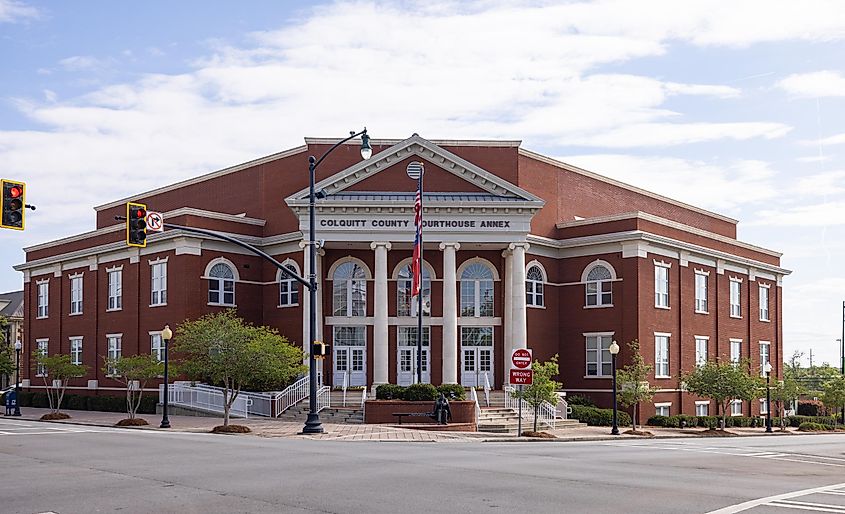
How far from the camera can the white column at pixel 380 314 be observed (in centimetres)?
4409

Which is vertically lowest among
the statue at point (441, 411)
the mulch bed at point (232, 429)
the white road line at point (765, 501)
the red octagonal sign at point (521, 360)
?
the mulch bed at point (232, 429)

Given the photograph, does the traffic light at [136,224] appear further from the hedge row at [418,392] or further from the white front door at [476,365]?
the white front door at [476,365]

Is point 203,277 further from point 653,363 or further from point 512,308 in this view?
point 653,363

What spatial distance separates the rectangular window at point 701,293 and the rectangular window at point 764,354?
27.9 ft

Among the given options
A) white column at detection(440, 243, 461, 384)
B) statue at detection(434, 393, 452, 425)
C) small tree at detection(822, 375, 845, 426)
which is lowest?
small tree at detection(822, 375, 845, 426)

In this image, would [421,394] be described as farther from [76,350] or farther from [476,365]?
[76,350]

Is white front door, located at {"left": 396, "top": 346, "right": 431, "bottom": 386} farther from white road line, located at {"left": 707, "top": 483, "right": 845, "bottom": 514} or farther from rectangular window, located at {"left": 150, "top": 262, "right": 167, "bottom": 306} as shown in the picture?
white road line, located at {"left": 707, "top": 483, "right": 845, "bottom": 514}

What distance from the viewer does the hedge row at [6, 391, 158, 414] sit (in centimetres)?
4722

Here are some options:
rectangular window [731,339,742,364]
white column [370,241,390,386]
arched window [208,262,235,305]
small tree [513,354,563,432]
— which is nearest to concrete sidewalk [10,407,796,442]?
small tree [513,354,563,432]

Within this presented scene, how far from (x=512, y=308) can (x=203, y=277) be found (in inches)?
594

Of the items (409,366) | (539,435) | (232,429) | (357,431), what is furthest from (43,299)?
(539,435)

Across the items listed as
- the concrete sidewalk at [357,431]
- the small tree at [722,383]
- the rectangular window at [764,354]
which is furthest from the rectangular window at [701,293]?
the rectangular window at [764,354]

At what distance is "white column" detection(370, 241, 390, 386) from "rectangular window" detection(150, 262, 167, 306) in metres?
11.3

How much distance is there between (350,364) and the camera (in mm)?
47688
